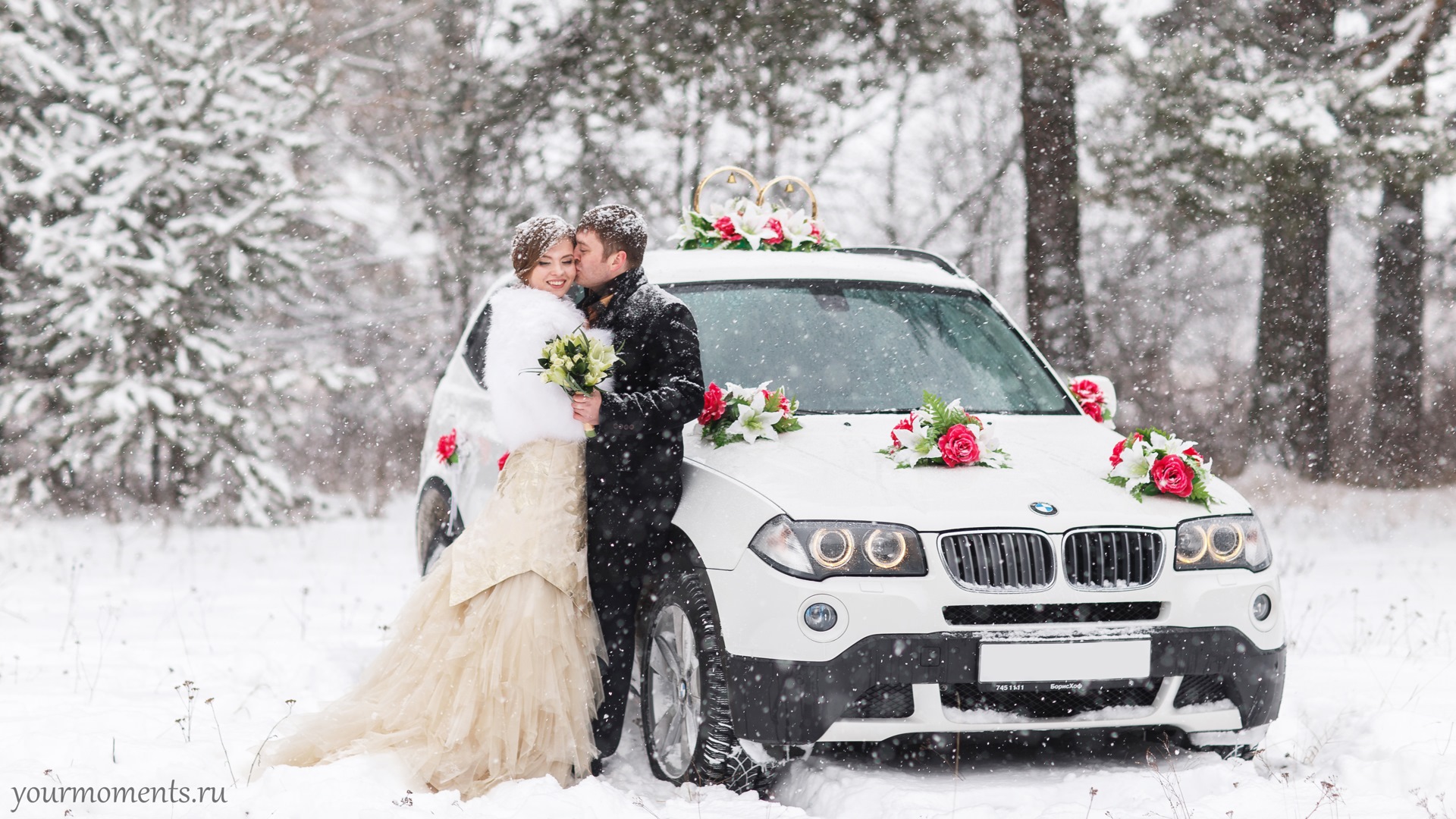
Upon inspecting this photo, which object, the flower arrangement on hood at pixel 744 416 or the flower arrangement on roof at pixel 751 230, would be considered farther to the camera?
the flower arrangement on roof at pixel 751 230

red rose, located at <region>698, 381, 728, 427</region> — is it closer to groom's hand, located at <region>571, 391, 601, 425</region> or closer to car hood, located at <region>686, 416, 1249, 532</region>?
car hood, located at <region>686, 416, 1249, 532</region>

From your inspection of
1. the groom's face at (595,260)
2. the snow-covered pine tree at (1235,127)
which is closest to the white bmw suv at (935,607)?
the groom's face at (595,260)

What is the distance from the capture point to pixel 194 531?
12.7 meters

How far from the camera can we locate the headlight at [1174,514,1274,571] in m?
4.29

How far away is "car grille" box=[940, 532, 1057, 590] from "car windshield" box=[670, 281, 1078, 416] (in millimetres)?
1112

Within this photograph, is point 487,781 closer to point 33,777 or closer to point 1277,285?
point 33,777

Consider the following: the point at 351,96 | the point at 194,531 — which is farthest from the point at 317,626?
the point at 351,96

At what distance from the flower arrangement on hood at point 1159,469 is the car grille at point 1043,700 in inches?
24.0

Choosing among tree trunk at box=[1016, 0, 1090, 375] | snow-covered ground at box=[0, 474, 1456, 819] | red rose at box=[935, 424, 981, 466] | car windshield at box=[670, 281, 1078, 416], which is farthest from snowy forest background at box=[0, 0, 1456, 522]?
red rose at box=[935, 424, 981, 466]

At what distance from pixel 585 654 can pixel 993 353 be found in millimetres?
2188

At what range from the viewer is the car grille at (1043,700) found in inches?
162

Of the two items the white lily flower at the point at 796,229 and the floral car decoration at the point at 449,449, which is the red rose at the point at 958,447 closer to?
the white lily flower at the point at 796,229

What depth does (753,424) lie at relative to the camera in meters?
4.70

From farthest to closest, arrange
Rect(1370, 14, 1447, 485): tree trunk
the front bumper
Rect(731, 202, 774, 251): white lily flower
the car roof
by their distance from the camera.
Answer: Rect(1370, 14, 1447, 485): tree trunk < Rect(731, 202, 774, 251): white lily flower < the car roof < the front bumper
